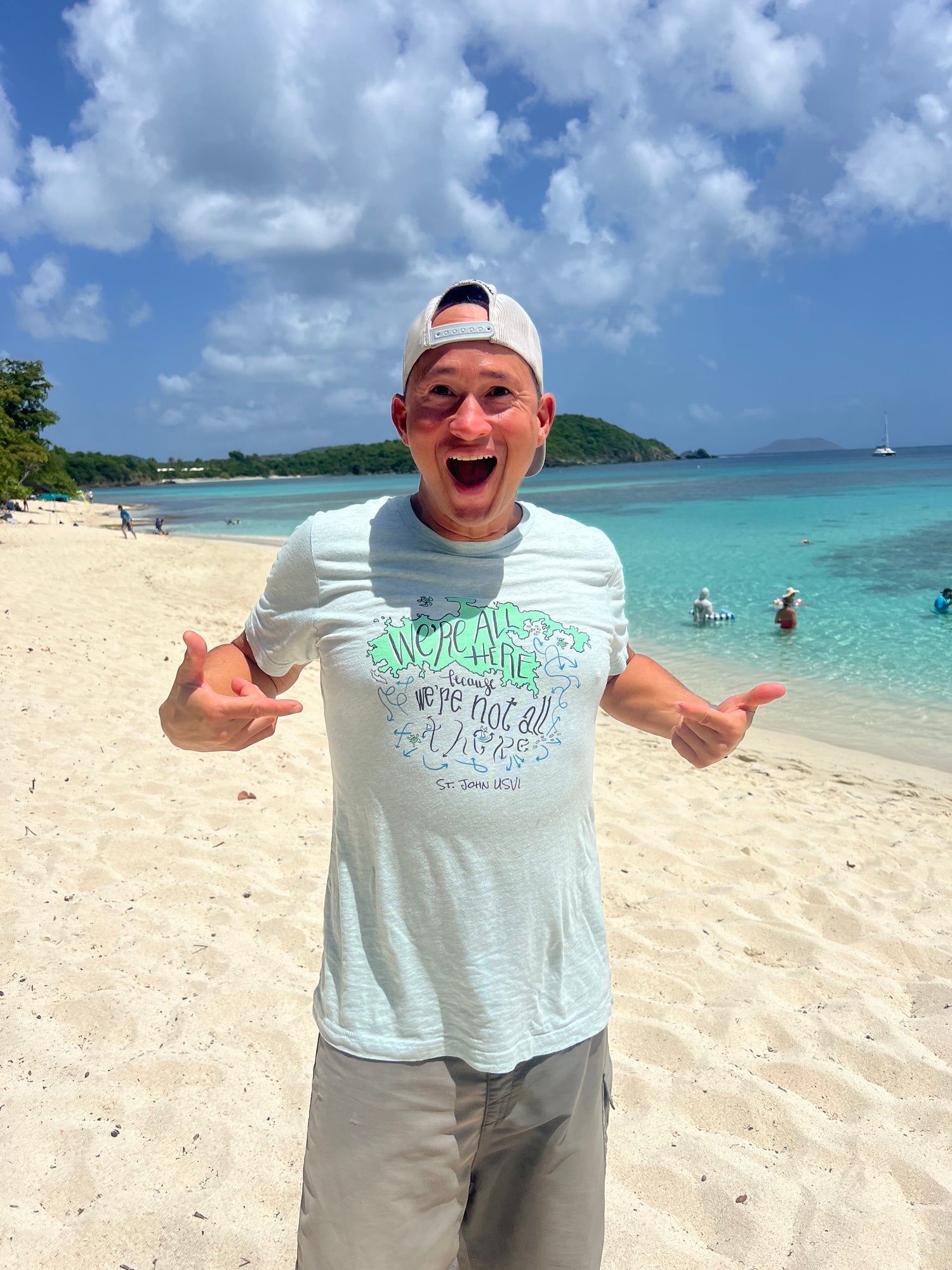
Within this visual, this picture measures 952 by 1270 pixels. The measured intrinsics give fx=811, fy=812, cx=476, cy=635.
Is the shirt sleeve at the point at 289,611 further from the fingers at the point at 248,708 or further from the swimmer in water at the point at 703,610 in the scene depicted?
the swimmer in water at the point at 703,610

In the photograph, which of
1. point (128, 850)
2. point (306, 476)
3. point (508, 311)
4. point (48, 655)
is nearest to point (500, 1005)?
point (508, 311)

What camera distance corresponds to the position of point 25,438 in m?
31.0

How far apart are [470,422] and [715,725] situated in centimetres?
85

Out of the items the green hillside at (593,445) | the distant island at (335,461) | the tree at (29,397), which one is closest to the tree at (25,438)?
the tree at (29,397)

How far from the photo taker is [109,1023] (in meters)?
3.22

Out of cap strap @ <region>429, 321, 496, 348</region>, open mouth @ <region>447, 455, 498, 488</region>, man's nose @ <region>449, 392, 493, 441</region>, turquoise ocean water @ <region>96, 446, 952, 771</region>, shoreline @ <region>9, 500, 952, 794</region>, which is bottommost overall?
shoreline @ <region>9, 500, 952, 794</region>

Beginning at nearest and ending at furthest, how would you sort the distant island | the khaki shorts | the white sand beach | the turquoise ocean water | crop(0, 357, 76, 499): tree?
1. the khaki shorts
2. the white sand beach
3. the turquoise ocean water
4. crop(0, 357, 76, 499): tree
5. the distant island

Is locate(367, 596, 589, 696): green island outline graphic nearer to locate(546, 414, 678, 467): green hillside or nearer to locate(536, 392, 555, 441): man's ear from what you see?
locate(536, 392, 555, 441): man's ear

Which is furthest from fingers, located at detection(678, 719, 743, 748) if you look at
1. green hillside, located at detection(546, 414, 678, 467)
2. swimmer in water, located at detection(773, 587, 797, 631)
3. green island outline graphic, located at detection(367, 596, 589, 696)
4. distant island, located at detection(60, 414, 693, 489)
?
green hillside, located at detection(546, 414, 678, 467)

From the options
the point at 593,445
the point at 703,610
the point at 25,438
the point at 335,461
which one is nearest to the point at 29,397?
the point at 25,438

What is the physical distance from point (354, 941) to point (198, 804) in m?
4.03

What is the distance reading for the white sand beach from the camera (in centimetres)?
247

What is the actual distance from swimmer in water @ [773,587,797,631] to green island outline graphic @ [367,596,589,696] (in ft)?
45.3

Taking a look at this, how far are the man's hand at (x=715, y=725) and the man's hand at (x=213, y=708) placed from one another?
0.88 metres
